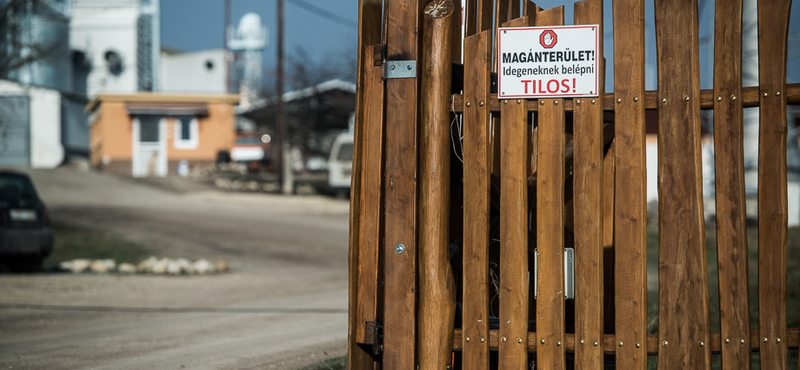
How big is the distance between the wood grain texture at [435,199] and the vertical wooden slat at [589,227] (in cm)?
54

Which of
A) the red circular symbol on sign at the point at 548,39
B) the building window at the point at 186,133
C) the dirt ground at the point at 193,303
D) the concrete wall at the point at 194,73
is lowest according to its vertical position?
the dirt ground at the point at 193,303

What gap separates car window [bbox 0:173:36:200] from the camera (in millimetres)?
11367

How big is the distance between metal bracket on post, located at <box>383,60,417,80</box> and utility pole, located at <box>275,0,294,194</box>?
82.4ft

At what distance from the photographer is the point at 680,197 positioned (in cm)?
334

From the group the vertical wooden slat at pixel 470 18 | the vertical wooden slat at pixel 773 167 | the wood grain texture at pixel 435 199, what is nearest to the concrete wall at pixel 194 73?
the vertical wooden slat at pixel 470 18

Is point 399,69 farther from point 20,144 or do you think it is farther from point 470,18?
point 20,144

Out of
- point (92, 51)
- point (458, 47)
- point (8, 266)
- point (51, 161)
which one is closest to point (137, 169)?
point (51, 161)

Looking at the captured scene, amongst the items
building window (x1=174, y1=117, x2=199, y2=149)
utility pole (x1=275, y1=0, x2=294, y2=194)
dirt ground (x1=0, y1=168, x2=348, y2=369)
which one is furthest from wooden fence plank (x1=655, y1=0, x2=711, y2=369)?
building window (x1=174, y1=117, x2=199, y2=149)

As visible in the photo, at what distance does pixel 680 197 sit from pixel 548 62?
79 cm

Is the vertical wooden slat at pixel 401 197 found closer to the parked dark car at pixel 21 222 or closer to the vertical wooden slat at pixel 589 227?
the vertical wooden slat at pixel 589 227

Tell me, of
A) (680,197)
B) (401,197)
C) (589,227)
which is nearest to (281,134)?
(401,197)

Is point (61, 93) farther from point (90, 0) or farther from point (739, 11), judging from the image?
point (739, 11)

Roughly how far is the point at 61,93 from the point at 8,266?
A: 26.1 metres

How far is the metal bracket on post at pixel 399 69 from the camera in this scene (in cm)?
345
